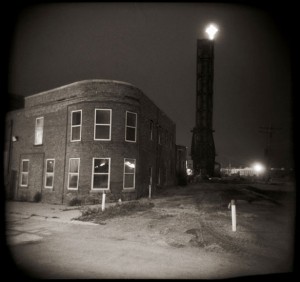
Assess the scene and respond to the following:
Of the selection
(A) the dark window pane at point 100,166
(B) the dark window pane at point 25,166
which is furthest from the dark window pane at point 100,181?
(B) the dark window pane at point 25,166

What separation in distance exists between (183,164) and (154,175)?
13.8 metres

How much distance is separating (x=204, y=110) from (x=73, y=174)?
32082mm

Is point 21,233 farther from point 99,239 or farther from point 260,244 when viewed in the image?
point 260,244

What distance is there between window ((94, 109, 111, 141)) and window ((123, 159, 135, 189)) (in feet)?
6.52

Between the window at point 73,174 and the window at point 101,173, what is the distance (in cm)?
106

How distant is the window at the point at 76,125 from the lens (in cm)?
1756

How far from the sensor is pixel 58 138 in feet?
60.5

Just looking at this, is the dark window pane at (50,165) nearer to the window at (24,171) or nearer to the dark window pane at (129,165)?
the window at (24,171)

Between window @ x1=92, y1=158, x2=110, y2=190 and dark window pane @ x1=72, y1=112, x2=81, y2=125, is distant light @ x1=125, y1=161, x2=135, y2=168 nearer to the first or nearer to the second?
window @ x1=92, y1=158, x2=110, y2=190

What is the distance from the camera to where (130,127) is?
1830 cm

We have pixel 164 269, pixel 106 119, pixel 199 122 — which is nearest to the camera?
pixel 164 269

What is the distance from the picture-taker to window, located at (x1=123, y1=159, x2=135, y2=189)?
692 inches

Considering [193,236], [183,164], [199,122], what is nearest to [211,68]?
[199,122]

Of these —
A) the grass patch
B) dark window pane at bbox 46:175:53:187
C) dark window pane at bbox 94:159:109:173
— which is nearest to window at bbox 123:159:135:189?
dark window pane at bbox 94:159:109:173
